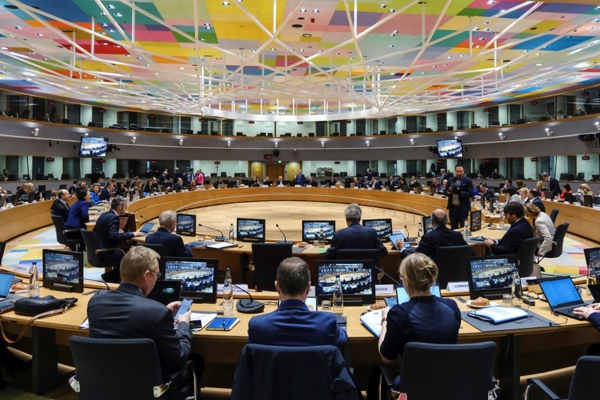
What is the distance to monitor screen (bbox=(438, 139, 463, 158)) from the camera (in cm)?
2303

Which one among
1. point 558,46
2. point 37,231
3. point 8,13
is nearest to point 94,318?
point 8,13

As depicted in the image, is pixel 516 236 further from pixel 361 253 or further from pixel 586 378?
pixel 586 378

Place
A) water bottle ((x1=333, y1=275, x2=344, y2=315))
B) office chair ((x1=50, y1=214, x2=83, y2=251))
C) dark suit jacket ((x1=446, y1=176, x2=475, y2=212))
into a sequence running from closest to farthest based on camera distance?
water bottle ((x1=333, y1=275, x2=344, y2=315)), office chair ((x1=50, y1=214, x2=83, y2=251)), dark suit jacket ((x1=446, y1=176, x2=475, y2=212))

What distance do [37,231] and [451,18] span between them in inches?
494

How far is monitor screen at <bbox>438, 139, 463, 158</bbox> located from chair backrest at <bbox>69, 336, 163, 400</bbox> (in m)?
22.9

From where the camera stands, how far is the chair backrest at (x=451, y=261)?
5008 millimetres

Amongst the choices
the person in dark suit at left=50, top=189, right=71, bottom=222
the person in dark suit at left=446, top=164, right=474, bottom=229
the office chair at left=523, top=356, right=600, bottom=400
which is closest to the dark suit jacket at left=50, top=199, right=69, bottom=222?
the person in dark suit at left=50, top=189, right=71, bottom=222

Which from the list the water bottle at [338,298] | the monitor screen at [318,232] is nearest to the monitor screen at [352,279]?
the water bottle at [338,298]

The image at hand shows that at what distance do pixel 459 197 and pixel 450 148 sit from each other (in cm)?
1492

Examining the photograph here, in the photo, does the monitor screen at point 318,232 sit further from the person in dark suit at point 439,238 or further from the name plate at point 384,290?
the name plate at point 384,290

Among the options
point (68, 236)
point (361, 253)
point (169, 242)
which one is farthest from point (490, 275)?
point (68, 236)

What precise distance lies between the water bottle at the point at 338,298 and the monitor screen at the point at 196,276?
1.02 meters

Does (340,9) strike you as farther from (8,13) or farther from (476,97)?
(476,97)

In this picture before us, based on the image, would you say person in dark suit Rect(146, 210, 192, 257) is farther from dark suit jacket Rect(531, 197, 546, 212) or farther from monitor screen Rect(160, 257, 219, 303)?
dark suit jacket Rect(531, 197, 546, 212)
